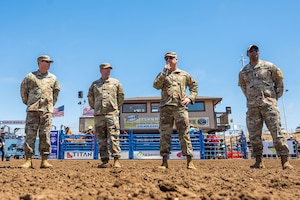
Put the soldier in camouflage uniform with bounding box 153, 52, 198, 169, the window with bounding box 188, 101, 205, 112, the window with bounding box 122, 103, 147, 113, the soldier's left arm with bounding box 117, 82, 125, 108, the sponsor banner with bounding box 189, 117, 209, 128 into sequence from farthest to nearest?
1. the window with bounding box 188, 101, 205, 112
2. the window with bounding box 122, 103, 147, 113
3. the sponsor banner with bounding box 189, 117, 209, 128
4. the soldier's left arm with bounding box 117, 82, 125, 108
5. the soldier in camouflage uniform with bounding box 153, 52, 198, 169

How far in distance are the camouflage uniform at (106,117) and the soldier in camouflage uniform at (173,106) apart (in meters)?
0.94

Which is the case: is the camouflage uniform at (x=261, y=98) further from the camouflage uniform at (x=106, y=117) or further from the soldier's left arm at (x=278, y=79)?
the camouflage uniform at (x=106, y=117)

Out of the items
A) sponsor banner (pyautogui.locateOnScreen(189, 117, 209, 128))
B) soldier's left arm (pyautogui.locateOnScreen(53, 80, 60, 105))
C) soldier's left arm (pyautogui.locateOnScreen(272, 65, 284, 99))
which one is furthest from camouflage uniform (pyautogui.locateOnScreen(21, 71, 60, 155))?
sponsor banner (pyautogui.locateOnScreen(189, 117, 209, 128))

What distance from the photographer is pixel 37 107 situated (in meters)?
4.77

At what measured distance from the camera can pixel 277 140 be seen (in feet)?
14.5

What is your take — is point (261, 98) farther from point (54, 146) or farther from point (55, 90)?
point (54, 146)

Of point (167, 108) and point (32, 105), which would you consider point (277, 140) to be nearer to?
point (167, 108)

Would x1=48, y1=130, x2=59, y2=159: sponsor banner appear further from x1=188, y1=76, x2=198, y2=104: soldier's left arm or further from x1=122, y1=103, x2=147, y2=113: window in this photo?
x1=188, y1=76, x2=198, y2=104: soldier's left arm

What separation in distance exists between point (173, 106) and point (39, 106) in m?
2.45

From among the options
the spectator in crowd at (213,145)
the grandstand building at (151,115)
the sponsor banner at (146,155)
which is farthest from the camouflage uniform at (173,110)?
the grandstand building at (151,115)

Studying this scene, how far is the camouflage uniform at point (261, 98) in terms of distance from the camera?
4.51 metres

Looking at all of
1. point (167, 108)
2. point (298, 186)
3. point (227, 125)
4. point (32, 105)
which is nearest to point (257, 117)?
point (167, 108)

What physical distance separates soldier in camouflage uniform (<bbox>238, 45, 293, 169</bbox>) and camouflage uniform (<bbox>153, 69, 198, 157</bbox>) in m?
1.10

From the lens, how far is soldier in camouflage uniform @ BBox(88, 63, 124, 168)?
494cm
